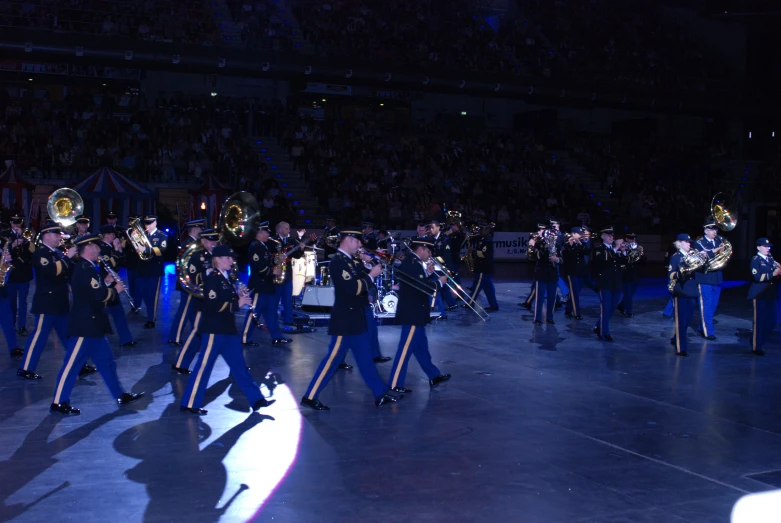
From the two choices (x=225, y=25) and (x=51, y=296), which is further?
(x=225, y=25)

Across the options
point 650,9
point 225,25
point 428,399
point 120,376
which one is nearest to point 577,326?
point 428,399

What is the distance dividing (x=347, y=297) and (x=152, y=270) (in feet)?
20.9

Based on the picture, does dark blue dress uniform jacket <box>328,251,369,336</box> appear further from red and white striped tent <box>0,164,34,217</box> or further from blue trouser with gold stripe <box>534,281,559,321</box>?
red and white striped tent <box>0,164,34,217</box>

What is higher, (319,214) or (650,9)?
(650,9)

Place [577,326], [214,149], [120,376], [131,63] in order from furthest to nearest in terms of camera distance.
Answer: [214,149]
[131,63]
[577,326]
[120,376]

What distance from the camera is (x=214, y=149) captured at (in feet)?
88.4

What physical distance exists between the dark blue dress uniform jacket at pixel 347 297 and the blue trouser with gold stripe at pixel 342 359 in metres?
0.08

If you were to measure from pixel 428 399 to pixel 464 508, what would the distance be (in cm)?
324

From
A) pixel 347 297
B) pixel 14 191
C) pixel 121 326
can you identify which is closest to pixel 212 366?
pixel 347 297

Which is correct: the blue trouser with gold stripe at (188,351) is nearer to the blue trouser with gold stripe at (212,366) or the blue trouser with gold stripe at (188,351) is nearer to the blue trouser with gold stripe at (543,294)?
the blue trouser with gold stripe at (212,366)

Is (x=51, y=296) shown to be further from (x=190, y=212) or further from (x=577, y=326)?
(x=190, y=212)

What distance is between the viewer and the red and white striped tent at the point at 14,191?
72.4 ft

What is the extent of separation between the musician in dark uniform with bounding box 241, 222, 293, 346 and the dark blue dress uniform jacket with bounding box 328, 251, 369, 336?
11.3ft

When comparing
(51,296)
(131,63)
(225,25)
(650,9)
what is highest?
(650,9)
